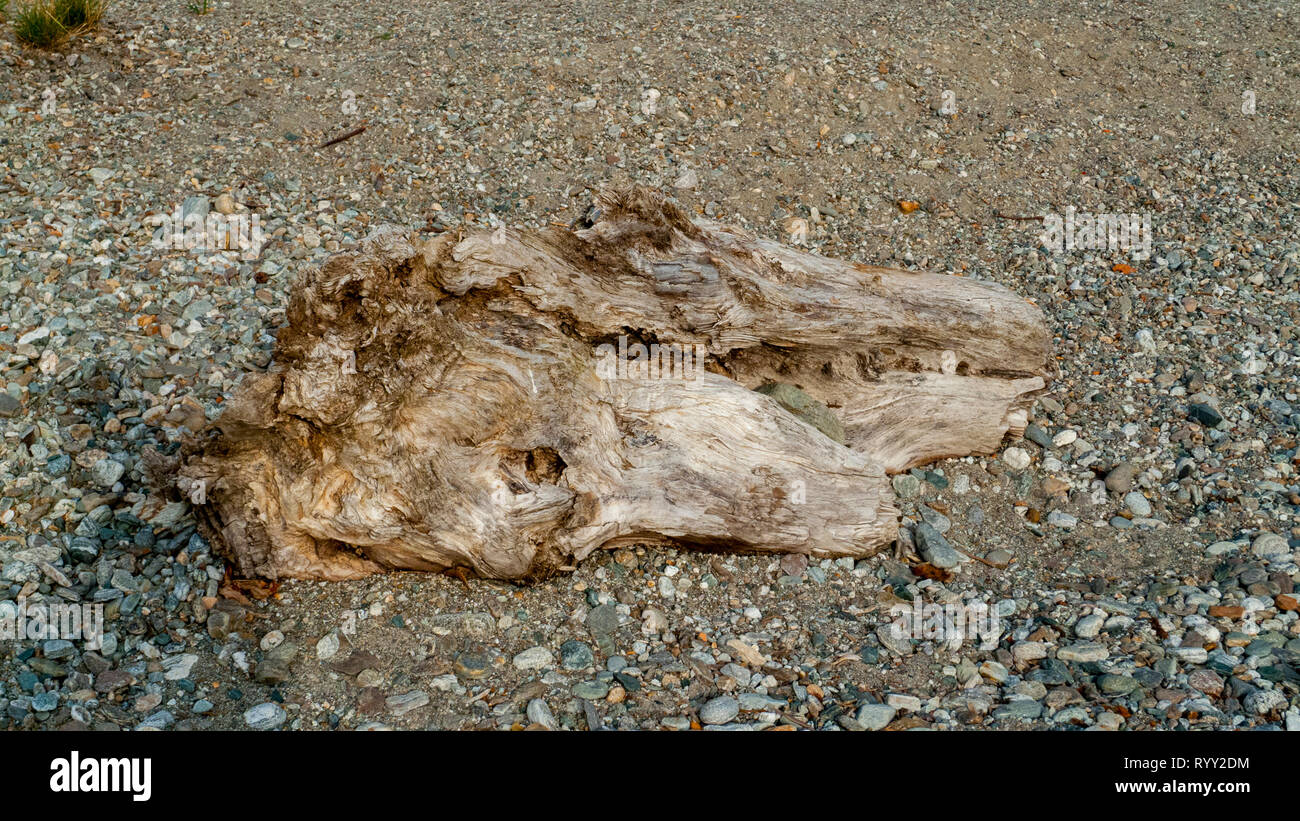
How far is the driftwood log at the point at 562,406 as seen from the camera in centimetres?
623

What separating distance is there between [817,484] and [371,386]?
3143 millimetres

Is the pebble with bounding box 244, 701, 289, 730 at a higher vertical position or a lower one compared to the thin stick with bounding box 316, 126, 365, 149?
lower

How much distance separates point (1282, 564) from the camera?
695 centimetres

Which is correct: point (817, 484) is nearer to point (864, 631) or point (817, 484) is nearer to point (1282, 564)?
point (864, 631)

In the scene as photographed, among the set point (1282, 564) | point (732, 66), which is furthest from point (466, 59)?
point (1282, 564)

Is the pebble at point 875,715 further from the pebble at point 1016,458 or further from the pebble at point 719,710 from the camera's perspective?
the pebble at point 1016,458

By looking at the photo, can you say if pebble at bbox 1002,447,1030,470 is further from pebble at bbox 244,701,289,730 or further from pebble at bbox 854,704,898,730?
pebble at bbox 244,701,289,730

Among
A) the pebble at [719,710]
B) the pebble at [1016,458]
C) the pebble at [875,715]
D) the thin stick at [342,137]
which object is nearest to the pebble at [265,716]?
the pebble at [719,710]

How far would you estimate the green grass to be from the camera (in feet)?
40.1

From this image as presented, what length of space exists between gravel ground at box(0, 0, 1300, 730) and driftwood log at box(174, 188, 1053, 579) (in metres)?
0.46

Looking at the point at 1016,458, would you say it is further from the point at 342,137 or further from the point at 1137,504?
the point at 342,137

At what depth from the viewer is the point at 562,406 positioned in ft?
21.3

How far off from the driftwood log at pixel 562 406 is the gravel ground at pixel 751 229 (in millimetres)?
464

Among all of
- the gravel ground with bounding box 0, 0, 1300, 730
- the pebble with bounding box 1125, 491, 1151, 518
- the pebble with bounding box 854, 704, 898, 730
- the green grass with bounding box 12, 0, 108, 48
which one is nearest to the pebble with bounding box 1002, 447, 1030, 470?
the gravel ground with bounding box 0, 0, 1300, 730
